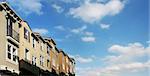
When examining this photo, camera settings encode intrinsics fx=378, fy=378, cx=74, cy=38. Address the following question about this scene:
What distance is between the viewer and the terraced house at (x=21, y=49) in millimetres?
36812

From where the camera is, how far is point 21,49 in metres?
43.7

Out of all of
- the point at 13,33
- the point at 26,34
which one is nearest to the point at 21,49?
the point at 26,34

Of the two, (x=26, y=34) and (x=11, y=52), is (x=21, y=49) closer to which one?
(x=26, y=34)

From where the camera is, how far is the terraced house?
36.8 metres

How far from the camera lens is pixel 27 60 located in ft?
153

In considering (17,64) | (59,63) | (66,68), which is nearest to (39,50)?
(17,64)

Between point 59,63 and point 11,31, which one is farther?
point 59,63

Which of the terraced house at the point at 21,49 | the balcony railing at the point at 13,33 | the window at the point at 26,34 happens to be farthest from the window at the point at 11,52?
the window at the point at 26,34

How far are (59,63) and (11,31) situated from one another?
34.9 meters

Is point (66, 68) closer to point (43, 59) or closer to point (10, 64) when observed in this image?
point (43, 59)

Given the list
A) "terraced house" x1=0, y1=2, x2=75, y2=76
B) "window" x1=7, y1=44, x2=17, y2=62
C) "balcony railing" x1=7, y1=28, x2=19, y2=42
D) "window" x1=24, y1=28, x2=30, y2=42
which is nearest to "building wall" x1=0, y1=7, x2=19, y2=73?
"terraced house" x1=0, y1=2, x2=75, y2=76

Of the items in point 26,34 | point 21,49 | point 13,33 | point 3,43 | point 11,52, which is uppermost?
point 26,34

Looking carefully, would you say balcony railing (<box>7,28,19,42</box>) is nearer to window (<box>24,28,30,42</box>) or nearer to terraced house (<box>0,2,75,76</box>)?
terraced house (<box>0,2,75,76</box>)

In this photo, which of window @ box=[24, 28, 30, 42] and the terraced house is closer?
the terraced house
